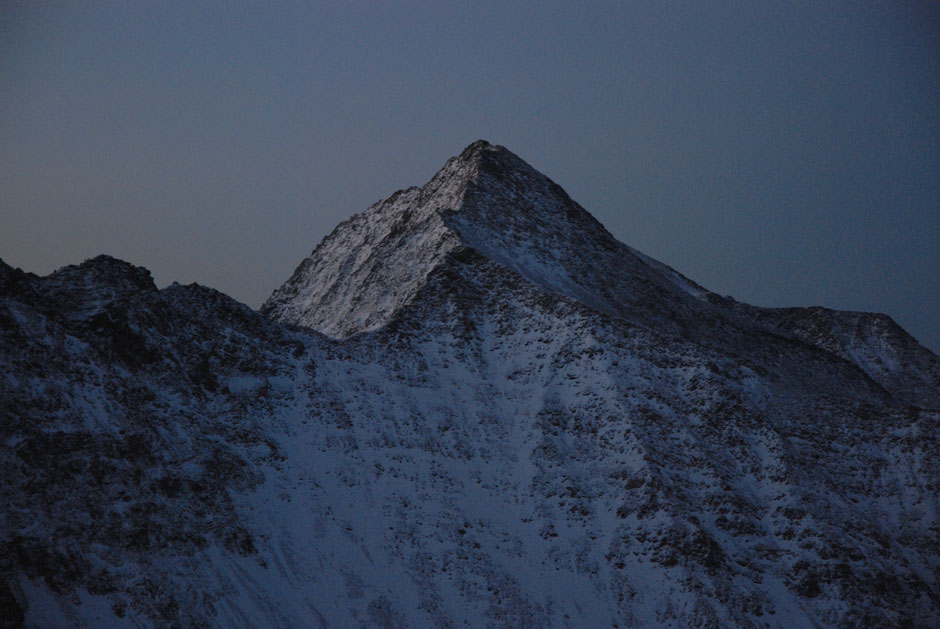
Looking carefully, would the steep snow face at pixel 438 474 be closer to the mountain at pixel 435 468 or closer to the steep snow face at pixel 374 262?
the mountain at pixel 435 468

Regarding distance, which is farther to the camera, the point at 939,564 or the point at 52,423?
the point at 939,564

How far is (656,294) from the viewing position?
6888 centimetres

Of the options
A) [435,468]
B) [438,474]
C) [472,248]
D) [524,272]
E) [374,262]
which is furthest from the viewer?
[374,262]

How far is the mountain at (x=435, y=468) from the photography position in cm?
3491

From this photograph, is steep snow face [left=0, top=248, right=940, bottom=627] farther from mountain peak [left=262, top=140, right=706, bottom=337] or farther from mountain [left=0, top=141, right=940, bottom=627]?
mountain peak [left=262, top=140, right=706, bottom=337]

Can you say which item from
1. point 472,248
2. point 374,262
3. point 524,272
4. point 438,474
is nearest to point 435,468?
point 438,474

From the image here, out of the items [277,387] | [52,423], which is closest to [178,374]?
[277,387]

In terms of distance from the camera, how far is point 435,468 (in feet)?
150

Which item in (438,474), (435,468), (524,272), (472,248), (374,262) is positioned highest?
(374,262)

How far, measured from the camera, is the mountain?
3491cm

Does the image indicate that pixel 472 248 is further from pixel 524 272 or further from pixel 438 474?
pixel 438 474

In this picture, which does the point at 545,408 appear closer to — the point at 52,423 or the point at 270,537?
the point at 270,537

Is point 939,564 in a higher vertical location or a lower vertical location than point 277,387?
lower

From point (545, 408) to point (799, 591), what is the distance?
15909 mm
